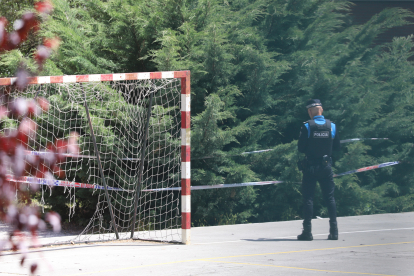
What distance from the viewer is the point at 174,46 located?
9984mm

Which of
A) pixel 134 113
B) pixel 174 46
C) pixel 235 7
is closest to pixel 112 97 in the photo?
pixel 134 113

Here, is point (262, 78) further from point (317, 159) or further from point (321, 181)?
point (321, 181)

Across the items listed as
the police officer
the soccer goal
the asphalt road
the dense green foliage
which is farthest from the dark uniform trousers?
the dense green foliage

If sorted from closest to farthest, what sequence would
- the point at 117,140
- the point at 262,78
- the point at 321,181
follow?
the point at 321,181 → the point at 117,140 → the point at 262,78

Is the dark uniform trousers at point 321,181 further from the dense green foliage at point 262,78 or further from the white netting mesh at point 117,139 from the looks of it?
the dense green foliage at point 262,78

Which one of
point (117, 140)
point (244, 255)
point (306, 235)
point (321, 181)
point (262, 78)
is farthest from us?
point (262, 78)

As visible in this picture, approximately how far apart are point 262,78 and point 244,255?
6.15 m

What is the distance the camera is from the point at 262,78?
11930 mm

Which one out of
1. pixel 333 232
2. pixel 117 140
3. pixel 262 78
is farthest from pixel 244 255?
pixel 262 78

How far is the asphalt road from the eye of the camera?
18.3ft

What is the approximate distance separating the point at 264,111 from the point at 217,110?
2928mm

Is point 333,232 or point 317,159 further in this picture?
point 317,159

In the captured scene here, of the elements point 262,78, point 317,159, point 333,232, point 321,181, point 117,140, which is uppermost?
point 262,78

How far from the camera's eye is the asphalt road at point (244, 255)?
5578 mm
